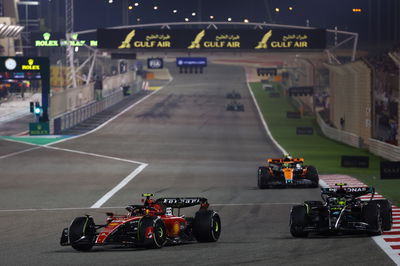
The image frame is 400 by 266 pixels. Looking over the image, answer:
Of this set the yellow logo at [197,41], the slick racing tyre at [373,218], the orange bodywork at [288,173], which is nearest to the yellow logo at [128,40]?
the yellow logo at [197,41]

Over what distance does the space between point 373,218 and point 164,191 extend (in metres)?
15.1

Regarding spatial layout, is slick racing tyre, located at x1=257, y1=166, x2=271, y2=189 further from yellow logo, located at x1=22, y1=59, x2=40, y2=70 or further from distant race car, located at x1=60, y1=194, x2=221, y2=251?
yellow logo, located at x1=22, y1=59, x2=40, y2=70

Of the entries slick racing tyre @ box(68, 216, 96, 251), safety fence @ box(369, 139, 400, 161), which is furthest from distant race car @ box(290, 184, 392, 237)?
safety fence @ box(369, 139, 400, 161)


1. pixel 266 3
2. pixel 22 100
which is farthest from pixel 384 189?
pixel 266 3

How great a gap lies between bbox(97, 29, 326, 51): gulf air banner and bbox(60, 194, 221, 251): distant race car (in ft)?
216

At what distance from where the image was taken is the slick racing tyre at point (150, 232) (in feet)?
57.1

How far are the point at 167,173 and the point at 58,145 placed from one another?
67.6ft

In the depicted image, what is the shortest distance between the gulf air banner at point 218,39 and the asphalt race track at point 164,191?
22.6 ft

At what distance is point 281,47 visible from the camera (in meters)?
84.4

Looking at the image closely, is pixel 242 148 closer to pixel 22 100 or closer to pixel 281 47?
pixel 281 47

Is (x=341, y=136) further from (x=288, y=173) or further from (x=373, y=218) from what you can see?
(x=373, y=218)

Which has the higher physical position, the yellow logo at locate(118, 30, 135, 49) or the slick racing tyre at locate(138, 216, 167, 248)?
the yellow logo at locate(118, 30, 135, 49)

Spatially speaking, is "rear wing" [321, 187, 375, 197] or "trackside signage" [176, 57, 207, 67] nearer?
"rear wing" [321, 187, 375, 197]

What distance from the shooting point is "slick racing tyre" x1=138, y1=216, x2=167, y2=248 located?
17.4 m
